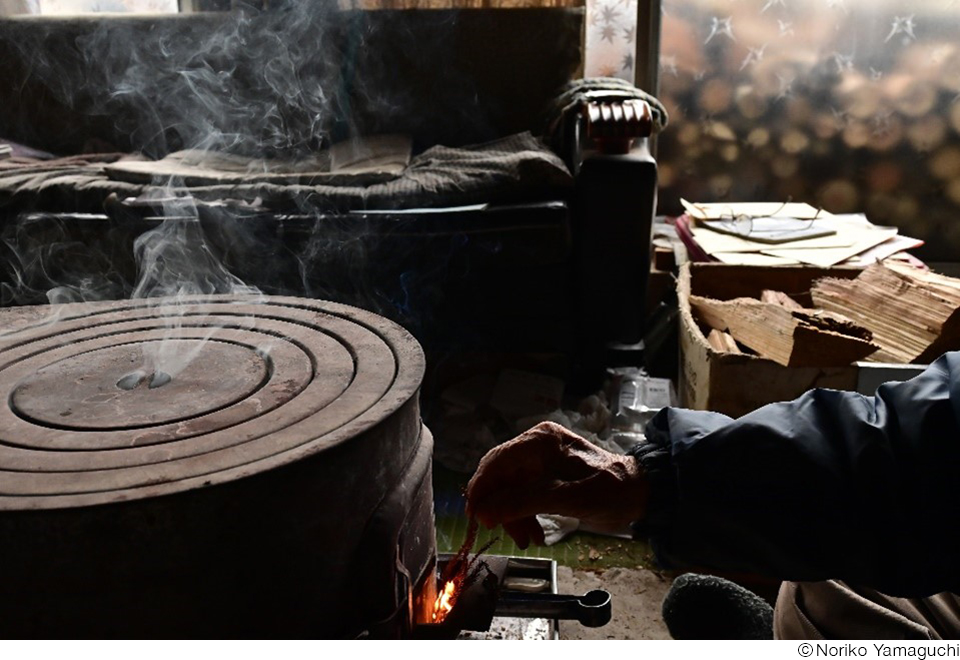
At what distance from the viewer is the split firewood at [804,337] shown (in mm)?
2334

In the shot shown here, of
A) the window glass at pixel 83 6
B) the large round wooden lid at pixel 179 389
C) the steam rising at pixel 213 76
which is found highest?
the window glass at pixel 83 6

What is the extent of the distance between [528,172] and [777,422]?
189 cm

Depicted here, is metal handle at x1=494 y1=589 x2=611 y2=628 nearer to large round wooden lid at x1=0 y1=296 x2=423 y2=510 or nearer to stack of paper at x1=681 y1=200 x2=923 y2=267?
large round wooden lid at x1=0 y1=296 x2=423 y2=510

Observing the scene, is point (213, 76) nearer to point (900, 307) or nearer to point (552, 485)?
point (900, 307)

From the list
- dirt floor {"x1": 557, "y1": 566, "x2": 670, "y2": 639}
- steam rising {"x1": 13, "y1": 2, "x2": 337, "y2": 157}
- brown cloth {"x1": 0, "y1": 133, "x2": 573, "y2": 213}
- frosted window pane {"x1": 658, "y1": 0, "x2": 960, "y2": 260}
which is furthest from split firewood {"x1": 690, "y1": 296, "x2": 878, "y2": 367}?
steam rising {"x1": 13, "y1": 2, "x2": 337, "y2": 157}

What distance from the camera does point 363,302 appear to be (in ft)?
10.2

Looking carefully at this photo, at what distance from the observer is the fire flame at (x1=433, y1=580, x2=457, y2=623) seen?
161 cm

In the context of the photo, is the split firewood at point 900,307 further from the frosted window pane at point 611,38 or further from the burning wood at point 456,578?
the frosted window pane at point 611,38

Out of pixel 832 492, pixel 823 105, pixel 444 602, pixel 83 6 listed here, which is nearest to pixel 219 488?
pixel 444 602

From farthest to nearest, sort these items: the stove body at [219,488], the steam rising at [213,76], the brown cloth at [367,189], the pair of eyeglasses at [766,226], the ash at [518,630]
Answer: the steam rising at [213,76], the pair of eyeglasses at [766,226], the brown cloth at [367,189], the ash at [518,630], the stove body at [219,488]

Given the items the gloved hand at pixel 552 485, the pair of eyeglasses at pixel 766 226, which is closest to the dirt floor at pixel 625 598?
the gloved hand at pixel 552 485

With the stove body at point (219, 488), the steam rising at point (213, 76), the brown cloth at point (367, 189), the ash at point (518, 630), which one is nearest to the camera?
the stove body at point (219, 488)

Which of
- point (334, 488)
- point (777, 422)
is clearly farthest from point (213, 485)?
point (777, 422)

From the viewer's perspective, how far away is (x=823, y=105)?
4.06 meters
